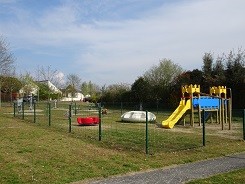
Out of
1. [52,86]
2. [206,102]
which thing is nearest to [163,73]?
[206,102]

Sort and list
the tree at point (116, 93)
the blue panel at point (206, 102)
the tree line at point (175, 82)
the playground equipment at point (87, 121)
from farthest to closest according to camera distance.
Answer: the tree at point (116, 93)
the tree line at point (175, 82)
the blue panel at point (206, 102)
the playground equipment at point (87, 121)

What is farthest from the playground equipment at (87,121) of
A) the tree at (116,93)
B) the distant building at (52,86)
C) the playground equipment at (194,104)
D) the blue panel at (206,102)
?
the distant building at (52,86)

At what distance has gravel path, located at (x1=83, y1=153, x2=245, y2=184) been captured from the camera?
762cm

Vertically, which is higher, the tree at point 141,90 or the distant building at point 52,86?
the distant building at point 52,86

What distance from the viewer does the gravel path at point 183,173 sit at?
762cm

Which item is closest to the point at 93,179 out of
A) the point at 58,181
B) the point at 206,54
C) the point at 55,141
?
the point at 58,181

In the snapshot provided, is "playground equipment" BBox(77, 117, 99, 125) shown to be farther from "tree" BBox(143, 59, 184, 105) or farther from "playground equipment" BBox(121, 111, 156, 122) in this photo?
"tree" BBox(143, 59, 184, 105)

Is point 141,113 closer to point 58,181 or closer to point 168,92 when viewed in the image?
point 58,181

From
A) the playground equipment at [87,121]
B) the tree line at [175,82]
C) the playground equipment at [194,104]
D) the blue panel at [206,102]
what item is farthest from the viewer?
the tree line at [175,82]

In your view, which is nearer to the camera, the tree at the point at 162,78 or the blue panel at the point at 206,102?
the blue panel at the point at 206,102

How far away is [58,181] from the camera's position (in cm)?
745

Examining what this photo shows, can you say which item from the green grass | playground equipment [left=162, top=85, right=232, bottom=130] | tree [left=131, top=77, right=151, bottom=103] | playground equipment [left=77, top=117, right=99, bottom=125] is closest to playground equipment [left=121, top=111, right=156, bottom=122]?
playground equipment [left=162, top=85, right=232, bottom=130]

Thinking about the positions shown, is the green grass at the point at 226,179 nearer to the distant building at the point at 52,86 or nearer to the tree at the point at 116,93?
the tree at the point at 116,93

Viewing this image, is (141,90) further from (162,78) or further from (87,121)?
(87,121)
